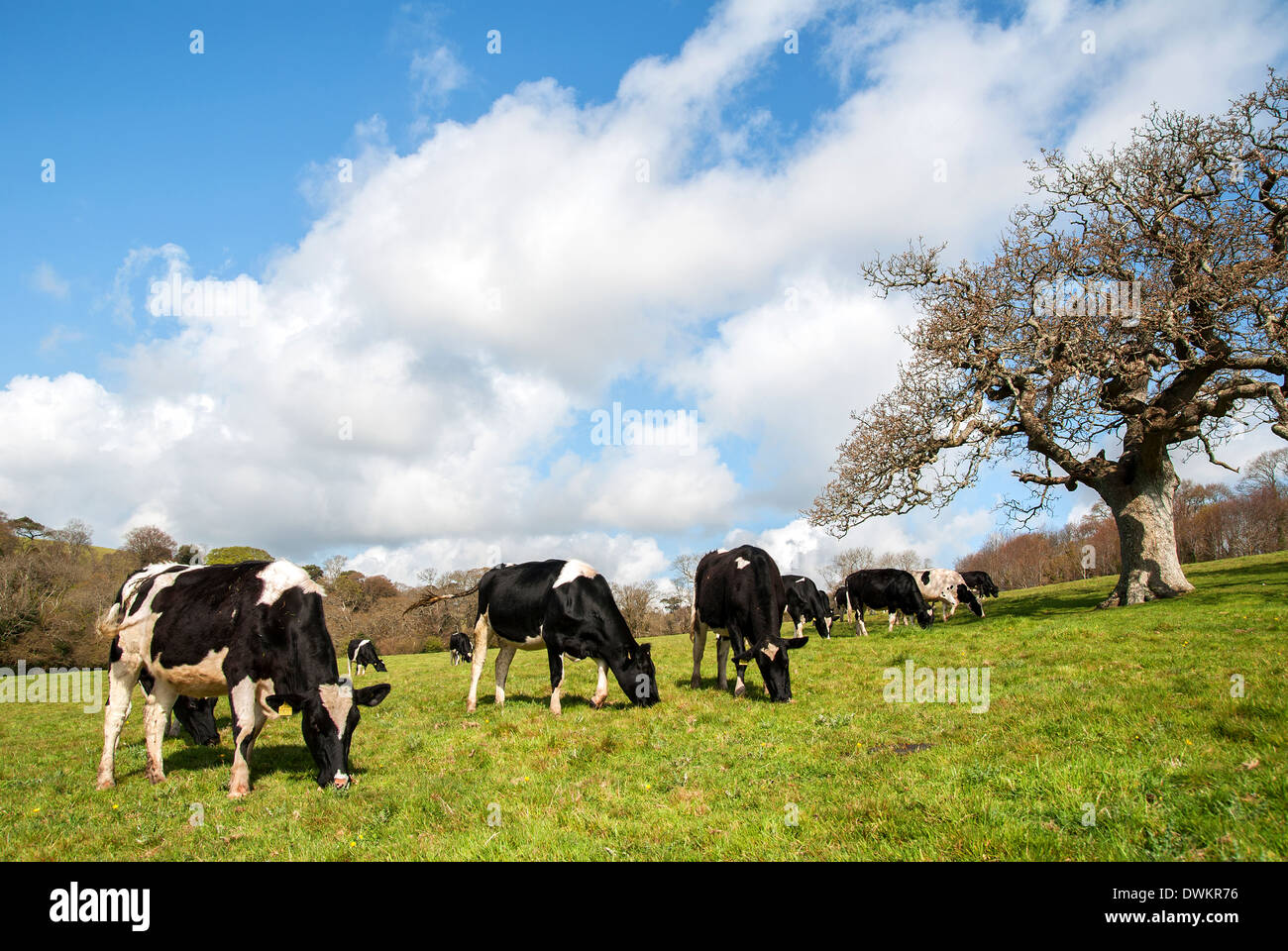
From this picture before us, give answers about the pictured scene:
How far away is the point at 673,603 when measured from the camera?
82000 mm

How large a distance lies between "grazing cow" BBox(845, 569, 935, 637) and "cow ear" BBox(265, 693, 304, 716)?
2120 centimetres

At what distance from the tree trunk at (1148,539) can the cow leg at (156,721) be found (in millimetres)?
25083

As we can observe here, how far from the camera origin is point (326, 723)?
841cm

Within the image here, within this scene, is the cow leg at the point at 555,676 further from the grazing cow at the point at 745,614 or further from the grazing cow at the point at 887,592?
the grazing cow at the point at 887,592

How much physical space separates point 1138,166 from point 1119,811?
23.9 meters

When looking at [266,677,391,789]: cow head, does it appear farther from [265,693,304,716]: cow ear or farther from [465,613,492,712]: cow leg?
[465,613,492,712]: cow leg

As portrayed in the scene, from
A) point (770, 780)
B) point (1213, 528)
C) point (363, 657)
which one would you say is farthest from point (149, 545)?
point (1213, 528)

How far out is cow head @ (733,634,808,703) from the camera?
11875 mm

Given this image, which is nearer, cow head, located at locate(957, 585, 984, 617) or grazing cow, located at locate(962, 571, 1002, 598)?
cow head, located at locate(957, 585, 984, 617)

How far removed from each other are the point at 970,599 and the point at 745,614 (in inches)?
748

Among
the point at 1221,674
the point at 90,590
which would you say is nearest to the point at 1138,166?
the point at 1221,674

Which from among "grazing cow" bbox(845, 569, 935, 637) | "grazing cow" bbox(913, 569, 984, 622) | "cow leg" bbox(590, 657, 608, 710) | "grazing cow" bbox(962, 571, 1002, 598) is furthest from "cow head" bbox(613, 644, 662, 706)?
"grazing cow" bbox(962, 571, 1002, 598)
